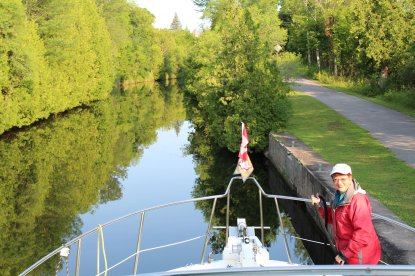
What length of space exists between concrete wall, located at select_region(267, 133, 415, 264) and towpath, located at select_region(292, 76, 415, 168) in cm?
297

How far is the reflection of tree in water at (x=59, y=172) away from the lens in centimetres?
1563

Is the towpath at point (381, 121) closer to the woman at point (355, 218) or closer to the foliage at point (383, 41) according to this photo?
the foliage at point (383, 41)

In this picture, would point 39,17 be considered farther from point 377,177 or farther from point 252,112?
point 377,177

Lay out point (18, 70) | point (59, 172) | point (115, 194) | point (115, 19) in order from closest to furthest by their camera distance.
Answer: point (115, 194) < point (59, 172) < point (18, 70) < point (115, 19)

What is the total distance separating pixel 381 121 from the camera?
2469 cm

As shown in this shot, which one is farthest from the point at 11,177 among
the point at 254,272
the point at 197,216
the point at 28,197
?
the point at 254,272

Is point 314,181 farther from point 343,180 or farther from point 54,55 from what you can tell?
point 54,55

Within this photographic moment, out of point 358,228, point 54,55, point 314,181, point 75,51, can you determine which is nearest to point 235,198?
point 314,181

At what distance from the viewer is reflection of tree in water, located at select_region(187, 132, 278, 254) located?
16672 millimetres

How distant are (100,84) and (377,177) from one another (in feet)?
157

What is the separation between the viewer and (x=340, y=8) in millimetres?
48938

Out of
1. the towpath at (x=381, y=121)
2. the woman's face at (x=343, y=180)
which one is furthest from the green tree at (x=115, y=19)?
the woman's face at (x=343, y=180)

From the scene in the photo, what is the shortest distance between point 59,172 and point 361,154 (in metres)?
13.7

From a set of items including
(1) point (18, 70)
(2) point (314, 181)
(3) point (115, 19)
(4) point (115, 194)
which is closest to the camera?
(2) point (314, 181)
